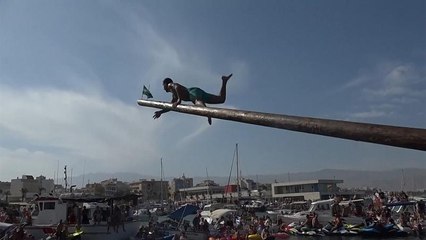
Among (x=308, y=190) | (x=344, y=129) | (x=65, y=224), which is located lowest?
(x=65, y=224)

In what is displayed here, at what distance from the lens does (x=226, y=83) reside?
18.9ft

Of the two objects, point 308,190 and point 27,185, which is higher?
point 27,185

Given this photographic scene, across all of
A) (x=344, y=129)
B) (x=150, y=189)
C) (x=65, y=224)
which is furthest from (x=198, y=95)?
(x=150, y=189)

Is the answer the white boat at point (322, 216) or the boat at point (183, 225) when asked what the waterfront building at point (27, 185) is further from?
the white boat at point (322, 216)

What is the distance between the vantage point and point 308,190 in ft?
323

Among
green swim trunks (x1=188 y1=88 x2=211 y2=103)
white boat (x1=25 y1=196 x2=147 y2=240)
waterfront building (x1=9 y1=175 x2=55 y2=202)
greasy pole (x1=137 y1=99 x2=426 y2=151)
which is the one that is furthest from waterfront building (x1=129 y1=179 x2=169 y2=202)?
greasy pole (x1=137 y1=99 x2=426 y2=151)

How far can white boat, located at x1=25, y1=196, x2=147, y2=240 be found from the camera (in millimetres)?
24812

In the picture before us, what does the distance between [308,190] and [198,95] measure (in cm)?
9699

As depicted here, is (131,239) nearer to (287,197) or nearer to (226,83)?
(226,83)

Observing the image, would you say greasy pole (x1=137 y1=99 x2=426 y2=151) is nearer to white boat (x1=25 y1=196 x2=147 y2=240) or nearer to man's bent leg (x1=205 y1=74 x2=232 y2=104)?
man's bent leg (x1=205 y1=74 x2=232 y2=104)

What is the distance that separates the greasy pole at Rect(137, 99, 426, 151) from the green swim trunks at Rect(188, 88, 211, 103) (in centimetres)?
169

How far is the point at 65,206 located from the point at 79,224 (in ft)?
6.78

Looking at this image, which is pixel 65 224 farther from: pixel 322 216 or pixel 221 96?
pixel 322 216

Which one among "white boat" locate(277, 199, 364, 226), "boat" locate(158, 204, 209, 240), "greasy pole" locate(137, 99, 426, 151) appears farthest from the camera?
"white boat" locate(277, 199, 364, 226)
